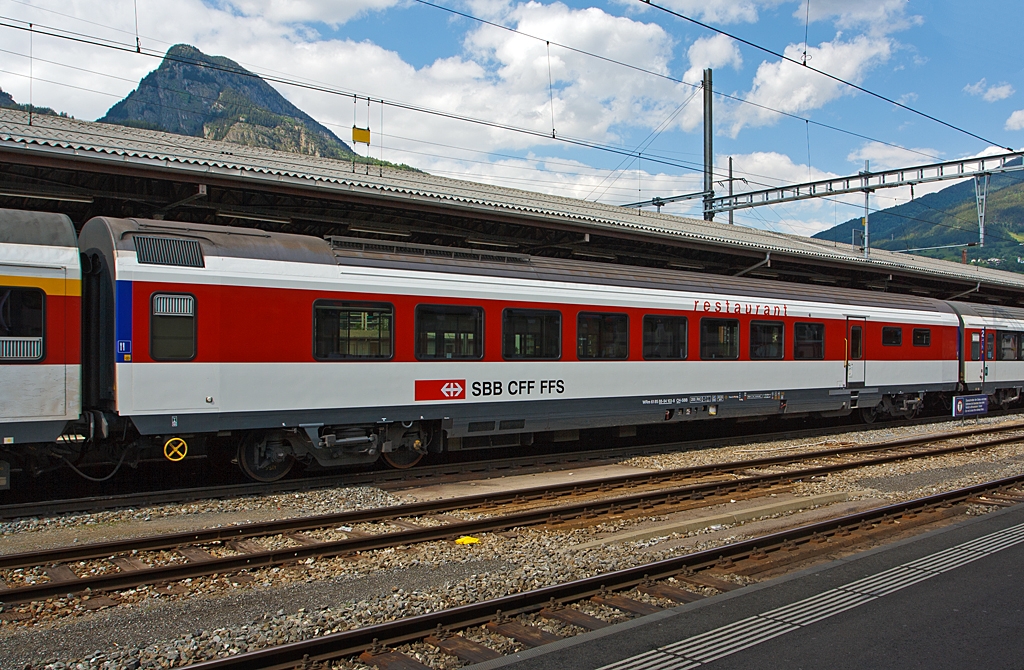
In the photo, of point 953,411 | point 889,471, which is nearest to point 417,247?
point 889,471

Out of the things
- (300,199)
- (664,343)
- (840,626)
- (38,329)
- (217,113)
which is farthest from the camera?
(217,113)

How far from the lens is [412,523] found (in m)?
8.64

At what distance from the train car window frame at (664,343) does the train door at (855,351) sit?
513cm

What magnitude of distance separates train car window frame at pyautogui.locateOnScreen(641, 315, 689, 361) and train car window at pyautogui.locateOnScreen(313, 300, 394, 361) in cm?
480

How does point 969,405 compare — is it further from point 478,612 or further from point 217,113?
point 217,113

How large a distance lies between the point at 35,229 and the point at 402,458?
565 cm

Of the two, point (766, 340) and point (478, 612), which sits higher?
point (766, 340)

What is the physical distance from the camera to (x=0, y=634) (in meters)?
5.30

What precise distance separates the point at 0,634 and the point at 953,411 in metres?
20.9

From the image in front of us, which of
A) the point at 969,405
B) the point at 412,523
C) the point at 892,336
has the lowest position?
the point at 412,523

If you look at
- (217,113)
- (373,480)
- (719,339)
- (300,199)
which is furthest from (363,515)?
(217,113)

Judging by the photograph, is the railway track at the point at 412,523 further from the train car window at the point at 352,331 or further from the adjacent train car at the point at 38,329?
the train car window at the point at 352,331

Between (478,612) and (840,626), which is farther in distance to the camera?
(478,612)

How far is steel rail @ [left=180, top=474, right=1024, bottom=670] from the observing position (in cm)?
468
